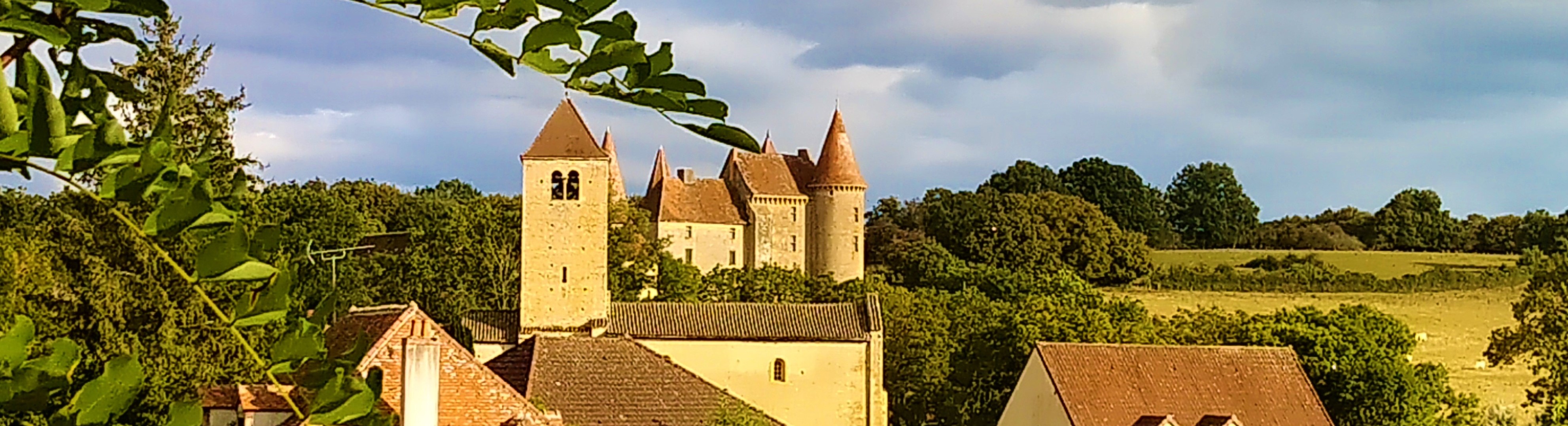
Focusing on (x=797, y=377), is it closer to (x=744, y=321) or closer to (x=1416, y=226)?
(x=744, y=321)

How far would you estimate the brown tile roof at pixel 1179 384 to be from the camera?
97.5 ft

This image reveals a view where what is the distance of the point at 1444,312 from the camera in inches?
2549

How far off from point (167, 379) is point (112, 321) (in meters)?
2.96

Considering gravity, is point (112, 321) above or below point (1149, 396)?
above

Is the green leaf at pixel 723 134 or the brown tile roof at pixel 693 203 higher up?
the brown tile roof at pixel 693 203

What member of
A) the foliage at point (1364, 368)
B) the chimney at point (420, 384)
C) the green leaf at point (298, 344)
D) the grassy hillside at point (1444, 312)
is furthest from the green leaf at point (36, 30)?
the grassy hillside at point (1444, 312)

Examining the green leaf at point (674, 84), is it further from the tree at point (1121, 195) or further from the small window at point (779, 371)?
the tree at point (1121, 195)

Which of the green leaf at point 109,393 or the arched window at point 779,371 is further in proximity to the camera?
the arched window at point 779,371

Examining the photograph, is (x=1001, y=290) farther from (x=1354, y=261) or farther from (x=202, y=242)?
(x=202, y=242)

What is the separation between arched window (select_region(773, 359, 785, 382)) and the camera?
41.0 m

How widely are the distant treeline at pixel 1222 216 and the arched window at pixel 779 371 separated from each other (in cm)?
5452

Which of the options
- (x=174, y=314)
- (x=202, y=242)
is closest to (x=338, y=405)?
(x=202, y=242)

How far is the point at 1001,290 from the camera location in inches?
2625

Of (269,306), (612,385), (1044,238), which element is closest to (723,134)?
(269,306)
